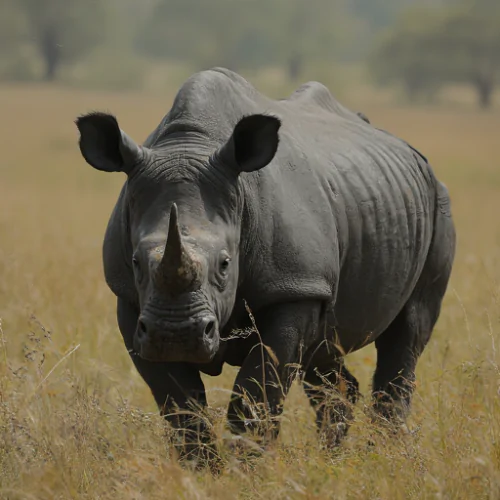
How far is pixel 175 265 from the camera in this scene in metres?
3.87

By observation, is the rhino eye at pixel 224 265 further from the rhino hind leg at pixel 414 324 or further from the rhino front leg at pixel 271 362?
the rhino hind leg at pixel 414 324

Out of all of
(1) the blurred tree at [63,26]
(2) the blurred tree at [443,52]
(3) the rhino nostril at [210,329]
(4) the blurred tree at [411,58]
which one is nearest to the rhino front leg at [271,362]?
(3) the rhino nostril at [210,329]

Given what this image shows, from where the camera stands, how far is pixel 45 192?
21312mm

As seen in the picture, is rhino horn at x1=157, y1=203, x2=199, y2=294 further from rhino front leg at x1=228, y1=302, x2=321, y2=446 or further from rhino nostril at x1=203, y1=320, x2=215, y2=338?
rhino front leg at x1=228, y1=302, x2=321, y2=446

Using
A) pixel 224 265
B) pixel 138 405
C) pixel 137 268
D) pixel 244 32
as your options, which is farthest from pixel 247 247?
pixel 244 32

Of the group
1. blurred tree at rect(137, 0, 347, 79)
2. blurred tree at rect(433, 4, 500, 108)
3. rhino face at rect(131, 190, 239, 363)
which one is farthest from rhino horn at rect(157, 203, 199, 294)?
blurred tree at rect(137, 0, 347, 79)

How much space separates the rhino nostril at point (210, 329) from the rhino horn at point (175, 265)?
0.15 metres

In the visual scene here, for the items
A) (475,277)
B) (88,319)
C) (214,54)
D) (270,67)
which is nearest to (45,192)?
(475,277)

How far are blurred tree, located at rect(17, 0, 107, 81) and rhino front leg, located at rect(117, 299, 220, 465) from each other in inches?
2659

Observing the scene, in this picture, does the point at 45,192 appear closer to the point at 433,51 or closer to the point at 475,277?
the point at 475,277

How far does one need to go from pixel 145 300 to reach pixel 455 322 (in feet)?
16.0

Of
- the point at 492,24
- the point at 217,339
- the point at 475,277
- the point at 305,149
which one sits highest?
the point at 492,24

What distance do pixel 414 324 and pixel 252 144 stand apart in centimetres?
206

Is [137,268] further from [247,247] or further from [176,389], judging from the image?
[176,389]
